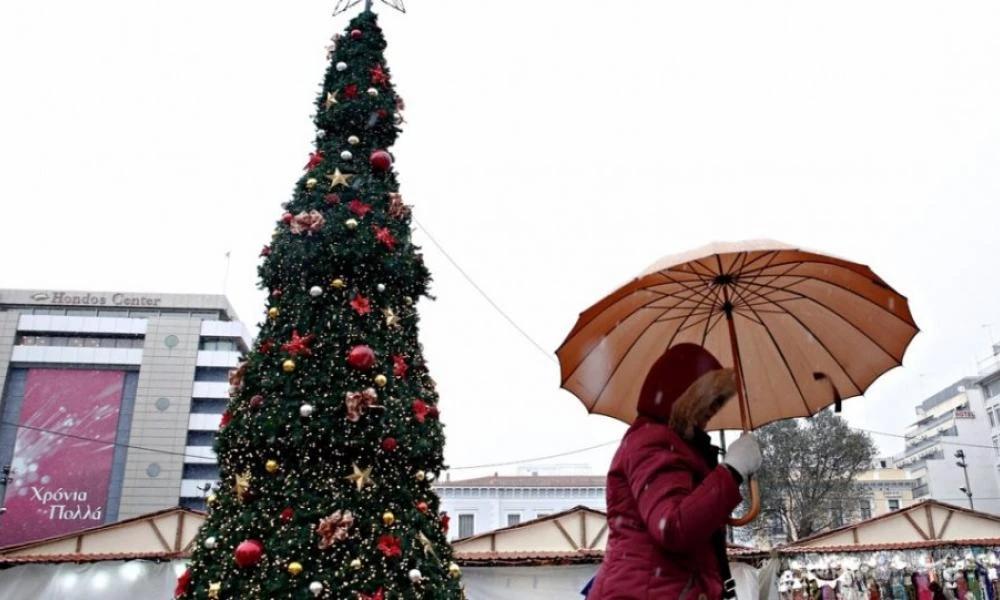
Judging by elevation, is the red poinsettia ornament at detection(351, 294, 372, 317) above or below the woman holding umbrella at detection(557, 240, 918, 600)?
above

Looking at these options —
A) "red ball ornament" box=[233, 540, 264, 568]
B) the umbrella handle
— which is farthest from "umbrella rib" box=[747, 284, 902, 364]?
"red ball ornament" box=[233, 540, 264, 568]

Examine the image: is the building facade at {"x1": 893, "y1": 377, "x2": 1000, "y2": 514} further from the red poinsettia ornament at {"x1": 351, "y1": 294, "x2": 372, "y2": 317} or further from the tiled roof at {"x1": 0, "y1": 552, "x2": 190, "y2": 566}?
the red poinsettia ornament at {"x1": 351, "y1": 294, "x2": 372, "y2": 317}

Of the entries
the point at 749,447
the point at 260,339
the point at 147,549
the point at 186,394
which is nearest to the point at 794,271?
the point at 749,447

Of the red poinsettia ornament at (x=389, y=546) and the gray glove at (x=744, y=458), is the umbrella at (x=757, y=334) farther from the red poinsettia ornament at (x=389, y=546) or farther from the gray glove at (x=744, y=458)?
the red poinsettia ornament at (x=389, y=546)

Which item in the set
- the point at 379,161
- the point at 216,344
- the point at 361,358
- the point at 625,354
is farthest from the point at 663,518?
the point at 216,344

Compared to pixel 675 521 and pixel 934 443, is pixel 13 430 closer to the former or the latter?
pixel 675 521

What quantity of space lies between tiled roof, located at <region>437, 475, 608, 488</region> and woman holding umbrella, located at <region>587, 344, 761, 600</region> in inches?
1624

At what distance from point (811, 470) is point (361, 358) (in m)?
27.1

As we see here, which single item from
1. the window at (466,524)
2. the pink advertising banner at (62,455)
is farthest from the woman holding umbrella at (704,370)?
the pink advertising banner at (62,455)

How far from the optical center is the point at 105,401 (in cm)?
5656

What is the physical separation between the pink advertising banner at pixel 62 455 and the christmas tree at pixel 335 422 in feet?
181

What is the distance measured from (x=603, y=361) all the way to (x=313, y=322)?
2561 millimetres

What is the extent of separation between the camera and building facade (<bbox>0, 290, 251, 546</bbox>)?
5353cm

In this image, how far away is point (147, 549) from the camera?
34.2 ft
